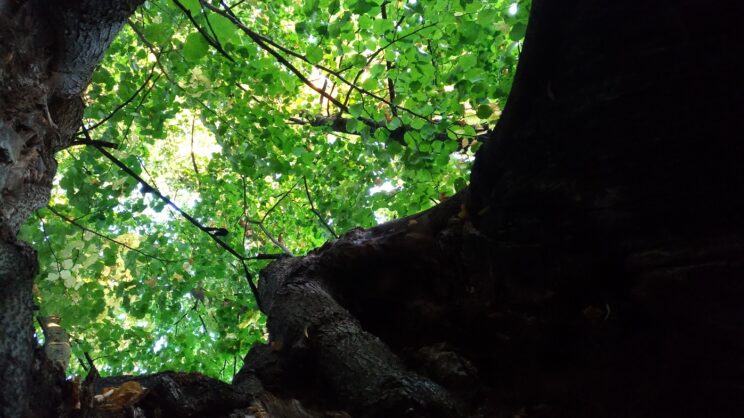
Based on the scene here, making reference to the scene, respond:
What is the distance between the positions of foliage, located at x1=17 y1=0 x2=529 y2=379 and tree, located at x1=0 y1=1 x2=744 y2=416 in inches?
43.1

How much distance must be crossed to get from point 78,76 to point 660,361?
2.76m

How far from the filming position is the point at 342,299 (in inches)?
111

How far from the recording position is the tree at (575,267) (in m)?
1.42

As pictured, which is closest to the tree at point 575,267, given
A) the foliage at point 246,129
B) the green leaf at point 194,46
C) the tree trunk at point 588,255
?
the tree trunk at point 588,255

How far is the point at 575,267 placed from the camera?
1759 millimetres

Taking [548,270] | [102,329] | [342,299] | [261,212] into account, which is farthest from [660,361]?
[261,212]

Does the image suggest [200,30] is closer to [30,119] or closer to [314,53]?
[30,119]

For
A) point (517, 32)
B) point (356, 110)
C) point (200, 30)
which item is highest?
A: point (356, 110)

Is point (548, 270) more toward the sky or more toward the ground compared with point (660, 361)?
more toward the sky

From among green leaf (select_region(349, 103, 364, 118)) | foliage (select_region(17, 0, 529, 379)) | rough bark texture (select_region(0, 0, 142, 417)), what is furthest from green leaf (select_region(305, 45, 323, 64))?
rough bark texture (select_region(0, 0, 142, 417))

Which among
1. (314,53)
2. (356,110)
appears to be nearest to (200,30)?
(314,53)

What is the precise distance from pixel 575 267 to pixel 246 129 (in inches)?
153

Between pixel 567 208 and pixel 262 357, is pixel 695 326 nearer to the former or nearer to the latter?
pixel 567 208

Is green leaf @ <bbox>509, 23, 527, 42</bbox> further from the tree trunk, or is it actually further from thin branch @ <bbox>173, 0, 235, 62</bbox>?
thin branch @ <bbox>173, 0, 235, 62</bbox>
